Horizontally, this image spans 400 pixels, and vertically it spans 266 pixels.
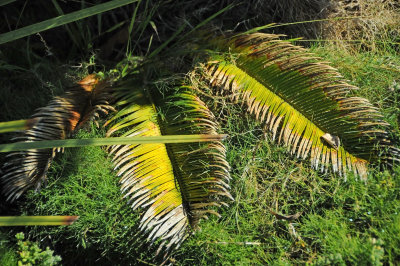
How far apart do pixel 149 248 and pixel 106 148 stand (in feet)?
2.38

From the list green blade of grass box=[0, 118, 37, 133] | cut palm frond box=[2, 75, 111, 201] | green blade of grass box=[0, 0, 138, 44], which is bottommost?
cut palm frond box=[2, 75, 111, 201]

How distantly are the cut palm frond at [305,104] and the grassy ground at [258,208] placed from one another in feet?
0.36

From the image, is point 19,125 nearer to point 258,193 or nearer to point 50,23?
point 50,23

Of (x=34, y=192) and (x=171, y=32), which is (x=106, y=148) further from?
(x=171, y=32)

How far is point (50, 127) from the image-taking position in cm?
282

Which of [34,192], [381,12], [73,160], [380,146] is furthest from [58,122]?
[381,12]

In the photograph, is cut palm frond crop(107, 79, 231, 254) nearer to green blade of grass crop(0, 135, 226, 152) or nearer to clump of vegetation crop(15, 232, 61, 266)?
clump of vegetation crop(15, 232, 61, 266)

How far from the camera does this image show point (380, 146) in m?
2.51

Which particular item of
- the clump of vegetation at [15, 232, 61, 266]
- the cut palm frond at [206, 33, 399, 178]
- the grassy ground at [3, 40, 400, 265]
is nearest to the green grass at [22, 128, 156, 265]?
the grassy ground at [3, 40, 400, 265]

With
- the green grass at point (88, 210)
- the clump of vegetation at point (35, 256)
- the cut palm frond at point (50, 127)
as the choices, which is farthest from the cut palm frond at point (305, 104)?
the clump of vegetation at point (35, 256)

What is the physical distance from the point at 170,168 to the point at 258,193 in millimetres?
540

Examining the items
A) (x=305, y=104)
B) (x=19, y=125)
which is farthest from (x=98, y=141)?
(x=305, y=104)

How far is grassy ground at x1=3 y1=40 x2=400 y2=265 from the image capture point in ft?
7.79

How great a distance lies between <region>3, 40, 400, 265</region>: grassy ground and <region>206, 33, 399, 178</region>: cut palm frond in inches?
4.4
